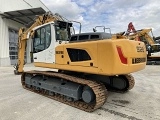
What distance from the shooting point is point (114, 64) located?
473 centimetres

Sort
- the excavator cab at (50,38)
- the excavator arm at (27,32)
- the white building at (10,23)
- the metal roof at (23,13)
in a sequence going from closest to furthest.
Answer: the excavator cab at (50,38), the excavator arm at (27,32), the white building at (10,23), the metal roof at (23,13)

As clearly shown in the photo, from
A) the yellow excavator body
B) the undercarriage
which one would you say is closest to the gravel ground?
the undercarriage

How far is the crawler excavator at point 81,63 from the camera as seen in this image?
4.94 metres

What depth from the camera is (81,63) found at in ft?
18.2

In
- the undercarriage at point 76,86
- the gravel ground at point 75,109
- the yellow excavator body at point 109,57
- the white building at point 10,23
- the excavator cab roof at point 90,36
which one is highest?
the white building at point 10,23

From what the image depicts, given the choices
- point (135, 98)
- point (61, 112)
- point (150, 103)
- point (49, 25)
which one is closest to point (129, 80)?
point (135, 98)

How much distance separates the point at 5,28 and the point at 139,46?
1936 cm

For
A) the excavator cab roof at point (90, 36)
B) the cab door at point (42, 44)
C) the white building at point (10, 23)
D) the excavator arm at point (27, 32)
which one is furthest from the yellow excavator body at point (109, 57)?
the white building at point (10, 23)

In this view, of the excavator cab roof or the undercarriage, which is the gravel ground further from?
the excavator cab roof

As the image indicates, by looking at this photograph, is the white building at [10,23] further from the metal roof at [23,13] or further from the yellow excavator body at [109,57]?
the yellow excavator body at [109,57]

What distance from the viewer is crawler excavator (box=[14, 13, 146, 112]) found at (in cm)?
494

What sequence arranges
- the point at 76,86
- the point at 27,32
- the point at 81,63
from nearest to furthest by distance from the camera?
the point at 81,63, the point at 76,86, the point at 27,32

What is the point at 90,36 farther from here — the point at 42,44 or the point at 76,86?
the point at 42,44

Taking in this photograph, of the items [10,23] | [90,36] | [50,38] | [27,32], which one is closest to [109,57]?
[90,36]
